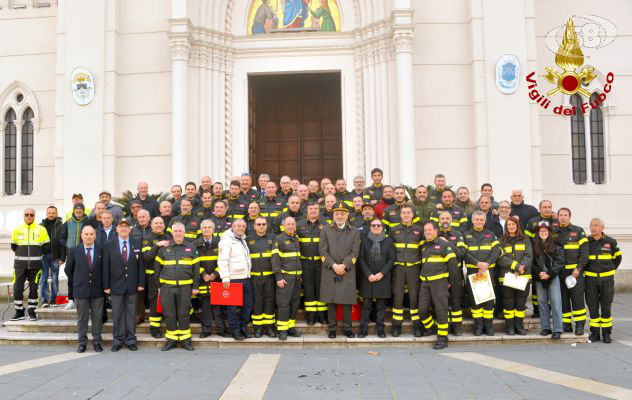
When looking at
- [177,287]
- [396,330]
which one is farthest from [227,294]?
[396,330]

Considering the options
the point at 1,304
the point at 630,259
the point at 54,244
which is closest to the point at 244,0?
the point at 54,244

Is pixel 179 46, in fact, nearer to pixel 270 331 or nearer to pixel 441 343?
pixel 270 331

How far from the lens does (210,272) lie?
326 inches

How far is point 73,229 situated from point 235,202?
9.26 feet

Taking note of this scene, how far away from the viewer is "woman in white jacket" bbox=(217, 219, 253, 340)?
26.1 feet

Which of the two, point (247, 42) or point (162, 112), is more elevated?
point (247, 42)

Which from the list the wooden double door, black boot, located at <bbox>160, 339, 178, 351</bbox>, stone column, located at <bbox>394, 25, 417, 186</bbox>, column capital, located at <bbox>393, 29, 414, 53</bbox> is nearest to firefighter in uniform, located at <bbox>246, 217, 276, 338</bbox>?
black boot, located at <bbox>160, 339, 178, 351</bbox>

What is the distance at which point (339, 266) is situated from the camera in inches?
313

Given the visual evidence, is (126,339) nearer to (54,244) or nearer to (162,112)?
(54,244)

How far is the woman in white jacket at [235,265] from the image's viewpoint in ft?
Result: 26.1

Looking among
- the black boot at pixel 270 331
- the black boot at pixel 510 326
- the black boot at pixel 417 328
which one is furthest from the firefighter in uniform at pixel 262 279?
the black boot at pixel 510 326

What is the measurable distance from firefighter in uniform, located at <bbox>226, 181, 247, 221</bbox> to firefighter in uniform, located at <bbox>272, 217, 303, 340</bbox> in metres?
1.36

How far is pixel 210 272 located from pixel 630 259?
34.6ft

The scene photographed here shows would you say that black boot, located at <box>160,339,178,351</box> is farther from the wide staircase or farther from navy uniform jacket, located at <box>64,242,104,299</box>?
navy uniform jacket, located at <box>64,242,104,299</box>
